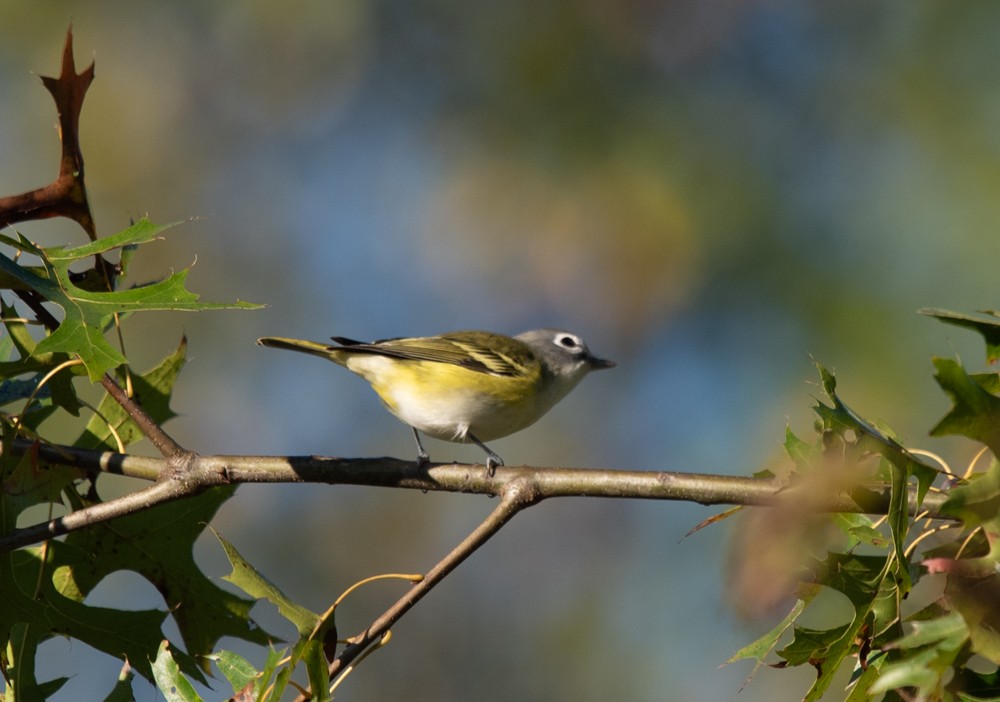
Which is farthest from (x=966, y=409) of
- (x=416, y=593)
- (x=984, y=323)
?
(x=416, y=593)

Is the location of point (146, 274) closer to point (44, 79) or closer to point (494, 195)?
point (494, 195)

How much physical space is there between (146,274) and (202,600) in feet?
23.5

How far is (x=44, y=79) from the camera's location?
253 cm

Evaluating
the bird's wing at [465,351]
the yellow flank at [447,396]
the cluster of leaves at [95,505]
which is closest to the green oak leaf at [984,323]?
the cluster of leaves at [95,505]

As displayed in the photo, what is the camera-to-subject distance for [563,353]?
212 inches

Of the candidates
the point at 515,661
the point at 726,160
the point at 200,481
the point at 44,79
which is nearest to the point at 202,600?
the point at 200,481

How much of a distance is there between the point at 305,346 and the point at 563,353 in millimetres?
1797

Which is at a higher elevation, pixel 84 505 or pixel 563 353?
pixel 84 505

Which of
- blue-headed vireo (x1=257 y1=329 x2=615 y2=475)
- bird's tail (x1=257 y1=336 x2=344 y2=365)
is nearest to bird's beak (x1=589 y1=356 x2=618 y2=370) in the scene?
blue-headed vireo (x1=257 y1=329 x2=615 y2=475)

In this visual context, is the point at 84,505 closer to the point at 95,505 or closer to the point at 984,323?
the point at 95,505

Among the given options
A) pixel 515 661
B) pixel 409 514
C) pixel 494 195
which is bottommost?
pixel 515 661

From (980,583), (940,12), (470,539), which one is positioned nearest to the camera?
(980,583)

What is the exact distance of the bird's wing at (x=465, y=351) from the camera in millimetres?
4423

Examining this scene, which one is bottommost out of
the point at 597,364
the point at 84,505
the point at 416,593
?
the point at 597,364
